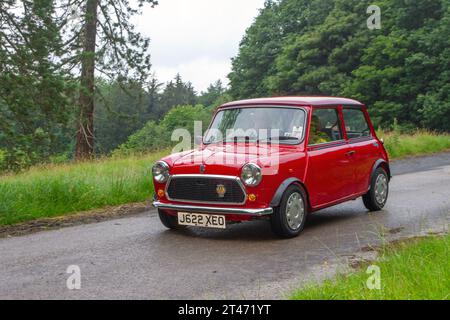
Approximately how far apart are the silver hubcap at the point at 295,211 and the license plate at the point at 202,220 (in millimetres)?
834

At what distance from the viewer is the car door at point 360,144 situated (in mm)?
8844

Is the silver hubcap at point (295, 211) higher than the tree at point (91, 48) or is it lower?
lower

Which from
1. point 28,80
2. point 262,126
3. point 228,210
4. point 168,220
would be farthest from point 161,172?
point 28,80

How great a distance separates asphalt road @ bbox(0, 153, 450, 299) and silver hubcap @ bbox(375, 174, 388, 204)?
319 millimetres

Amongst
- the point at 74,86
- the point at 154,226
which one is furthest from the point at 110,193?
the point at 74,86

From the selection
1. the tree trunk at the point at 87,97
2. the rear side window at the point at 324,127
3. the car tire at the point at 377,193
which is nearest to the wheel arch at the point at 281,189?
the rear side window at the point at 324,127

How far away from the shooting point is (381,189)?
31.0ft

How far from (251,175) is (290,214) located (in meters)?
0.77

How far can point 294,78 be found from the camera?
48688 millimetres

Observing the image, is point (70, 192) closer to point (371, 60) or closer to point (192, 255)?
point (192, 255)

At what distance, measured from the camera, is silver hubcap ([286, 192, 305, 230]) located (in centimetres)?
732

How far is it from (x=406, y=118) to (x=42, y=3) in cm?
3056

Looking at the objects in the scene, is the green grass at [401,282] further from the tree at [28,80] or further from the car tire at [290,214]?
the tree at [28,80]
